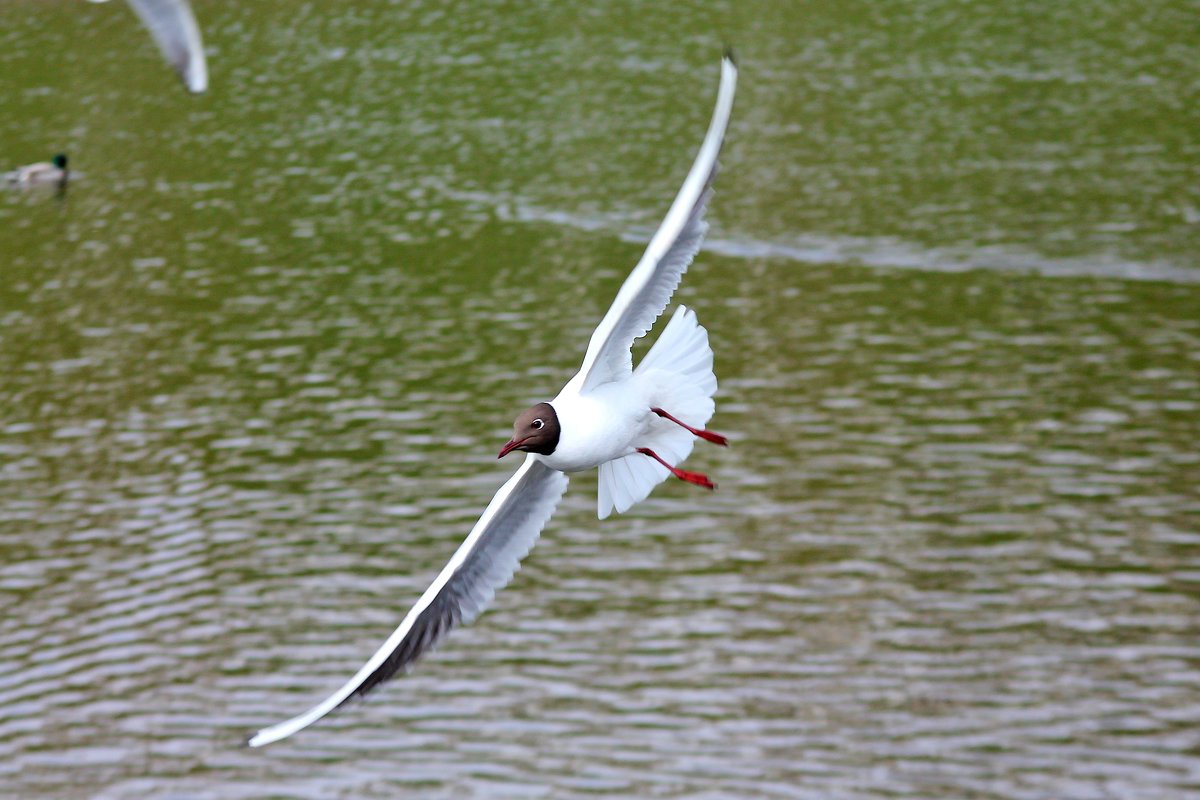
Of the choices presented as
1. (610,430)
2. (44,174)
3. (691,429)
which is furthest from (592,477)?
(44,174)

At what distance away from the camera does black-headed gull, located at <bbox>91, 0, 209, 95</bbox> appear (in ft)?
34.5

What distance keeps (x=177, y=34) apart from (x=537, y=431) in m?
3.68

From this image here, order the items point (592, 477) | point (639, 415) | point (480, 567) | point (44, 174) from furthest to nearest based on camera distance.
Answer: point (44, 174), point (592, 477), point (480, 567), point (639, 415)

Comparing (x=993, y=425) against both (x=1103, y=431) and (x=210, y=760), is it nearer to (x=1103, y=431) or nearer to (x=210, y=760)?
(x=1103, y=431)

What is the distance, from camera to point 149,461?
27672 millimetres

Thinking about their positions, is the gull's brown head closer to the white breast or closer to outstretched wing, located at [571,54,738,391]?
the white breast

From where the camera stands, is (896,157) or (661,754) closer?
(661,754)

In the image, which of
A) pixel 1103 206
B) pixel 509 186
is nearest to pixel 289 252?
pixel 509 186

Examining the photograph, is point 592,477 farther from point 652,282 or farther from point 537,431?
point 537,431

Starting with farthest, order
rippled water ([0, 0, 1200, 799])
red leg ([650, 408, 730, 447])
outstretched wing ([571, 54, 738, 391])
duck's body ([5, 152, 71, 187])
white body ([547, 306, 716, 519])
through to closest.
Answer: duck's body ([5, 152, 71, 187]) → rippled water ([0, 0, 1200, 799]) → red leg ([650, 408, 730, 447]) → white body ([547, 306, 716, 519]) → outstretched wing ([571, 54, 738, 391])

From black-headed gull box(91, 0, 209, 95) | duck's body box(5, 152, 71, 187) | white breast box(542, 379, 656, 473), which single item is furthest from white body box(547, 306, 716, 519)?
duck's body box(5, 152, 71, 187)

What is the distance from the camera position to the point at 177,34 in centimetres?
1073

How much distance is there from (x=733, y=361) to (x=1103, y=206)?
35.0 ft

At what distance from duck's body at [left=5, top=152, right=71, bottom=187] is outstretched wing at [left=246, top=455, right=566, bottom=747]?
3652cm
